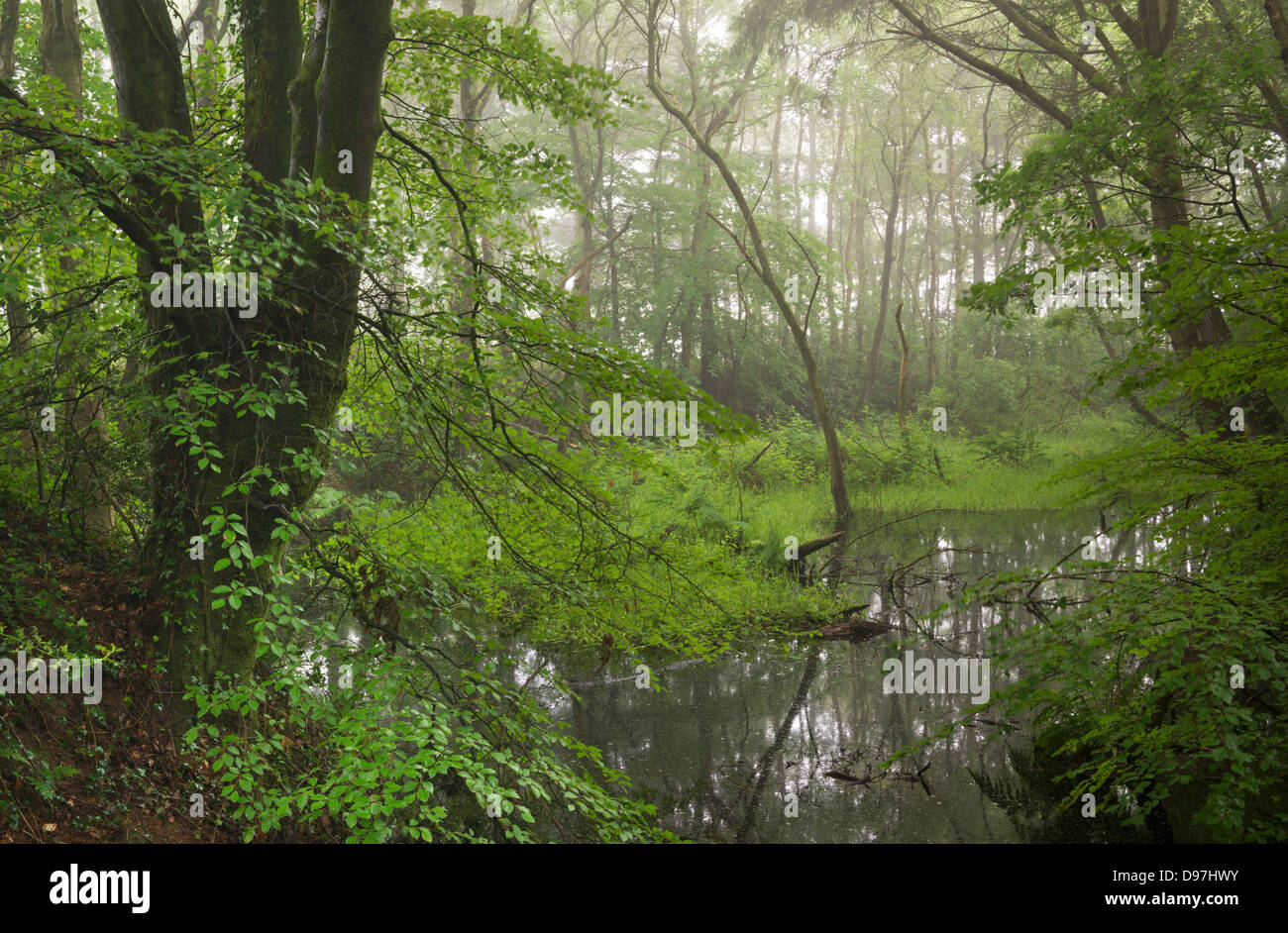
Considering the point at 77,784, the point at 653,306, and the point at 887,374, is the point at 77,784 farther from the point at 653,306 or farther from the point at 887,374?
the point at 887,374

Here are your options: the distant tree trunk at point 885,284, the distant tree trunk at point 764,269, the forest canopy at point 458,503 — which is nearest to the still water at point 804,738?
the forest canopy at point 458,503

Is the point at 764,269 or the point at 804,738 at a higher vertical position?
the point at 764,269

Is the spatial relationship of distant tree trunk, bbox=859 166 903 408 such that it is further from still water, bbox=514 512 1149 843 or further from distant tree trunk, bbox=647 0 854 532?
still water, bbox=514 512 1149 843

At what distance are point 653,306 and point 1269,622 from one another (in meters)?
22.5

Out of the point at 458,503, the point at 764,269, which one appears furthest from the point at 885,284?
the point at 458,503

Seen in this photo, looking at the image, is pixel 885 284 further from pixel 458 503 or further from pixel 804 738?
pixel 458 503

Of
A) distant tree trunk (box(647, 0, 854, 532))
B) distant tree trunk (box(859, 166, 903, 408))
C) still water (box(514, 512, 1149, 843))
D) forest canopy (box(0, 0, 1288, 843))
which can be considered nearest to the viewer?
forest canopy (box(0, 0, 1288, 843))

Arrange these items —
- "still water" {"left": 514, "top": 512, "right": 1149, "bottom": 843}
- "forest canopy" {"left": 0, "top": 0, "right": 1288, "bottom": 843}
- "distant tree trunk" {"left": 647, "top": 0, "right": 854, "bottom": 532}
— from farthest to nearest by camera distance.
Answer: "distant tree trunk" {"left": 647, "top": 0, "right": 854, "bottom": 532} → "still water" {"left": 514, "top": 512, "right": 1149, "bottom": 843} → "forest canopy" {"left": 0, "top": 0, "right": 1288, "bottom": 843}

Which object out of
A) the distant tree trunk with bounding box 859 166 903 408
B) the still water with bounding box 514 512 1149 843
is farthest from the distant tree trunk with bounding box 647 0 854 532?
the distant tree trunk with bounding box 859 166 903 408

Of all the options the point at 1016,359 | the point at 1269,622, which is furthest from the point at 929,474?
the point at 1269,622

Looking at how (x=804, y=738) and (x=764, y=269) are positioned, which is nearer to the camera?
(x=804, y=738)

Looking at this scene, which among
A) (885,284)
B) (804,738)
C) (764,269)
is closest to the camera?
(804,738)

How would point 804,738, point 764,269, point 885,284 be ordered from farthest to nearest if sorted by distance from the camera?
point 885,284 → point 764,269 → point 804,738

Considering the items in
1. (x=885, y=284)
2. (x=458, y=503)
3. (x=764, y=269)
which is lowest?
(x=458, y=503)
